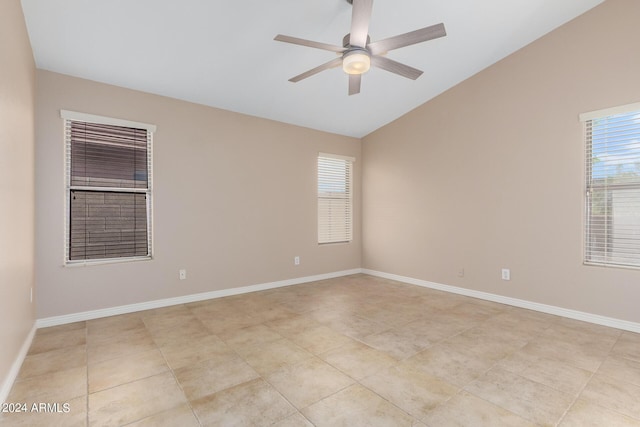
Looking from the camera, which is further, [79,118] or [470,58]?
[470,58]

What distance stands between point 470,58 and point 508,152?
1.27 m

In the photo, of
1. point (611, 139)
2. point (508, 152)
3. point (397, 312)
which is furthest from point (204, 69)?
point (611, 139)

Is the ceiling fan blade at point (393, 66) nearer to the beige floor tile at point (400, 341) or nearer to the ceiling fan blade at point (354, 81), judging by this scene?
the ceiling fan blade at point (354, 81)

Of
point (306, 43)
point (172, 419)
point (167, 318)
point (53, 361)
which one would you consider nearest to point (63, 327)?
point (53, 361)

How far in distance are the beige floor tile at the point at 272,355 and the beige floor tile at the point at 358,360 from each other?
0.21m

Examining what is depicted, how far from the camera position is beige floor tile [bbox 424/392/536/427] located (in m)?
1.71

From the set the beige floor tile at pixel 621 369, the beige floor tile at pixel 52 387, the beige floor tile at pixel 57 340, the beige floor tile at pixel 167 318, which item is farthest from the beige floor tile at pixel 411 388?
the beige floor tile at pixel 57 340

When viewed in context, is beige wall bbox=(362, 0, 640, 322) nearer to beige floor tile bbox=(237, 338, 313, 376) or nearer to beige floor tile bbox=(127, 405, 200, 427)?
beige floor tile bbox=(237, 338, 313, 376)

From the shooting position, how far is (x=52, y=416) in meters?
1.79

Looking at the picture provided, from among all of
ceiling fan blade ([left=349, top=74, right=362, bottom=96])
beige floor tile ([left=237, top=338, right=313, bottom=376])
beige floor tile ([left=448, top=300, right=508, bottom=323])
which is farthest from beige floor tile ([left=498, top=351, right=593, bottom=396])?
ceiling fan blade ([left=349, top=74, right=362, bottom=96])

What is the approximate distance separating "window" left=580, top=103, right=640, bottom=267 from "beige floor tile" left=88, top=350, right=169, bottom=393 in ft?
14.2

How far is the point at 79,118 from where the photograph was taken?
10.8 ft

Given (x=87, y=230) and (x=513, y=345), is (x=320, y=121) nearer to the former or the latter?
(x=87, y=230)

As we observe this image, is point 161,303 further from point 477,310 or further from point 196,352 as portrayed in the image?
point 477,310
